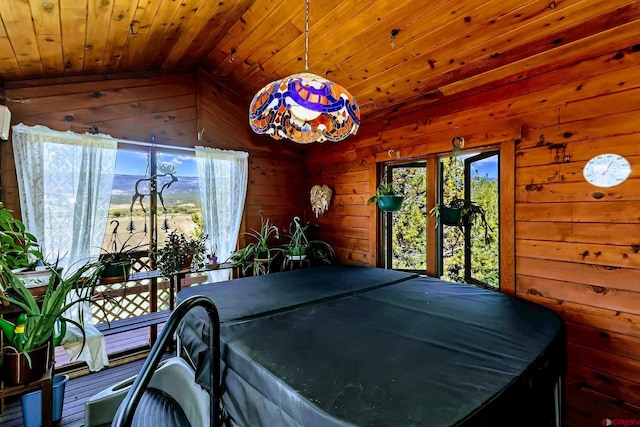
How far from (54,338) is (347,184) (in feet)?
9.45

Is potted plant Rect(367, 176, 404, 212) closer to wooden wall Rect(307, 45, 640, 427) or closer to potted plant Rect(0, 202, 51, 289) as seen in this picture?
wooden wall Rect(307, 45, 640, 427)

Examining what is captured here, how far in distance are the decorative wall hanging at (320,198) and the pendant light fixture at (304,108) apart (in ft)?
5.67

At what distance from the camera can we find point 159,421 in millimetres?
1144

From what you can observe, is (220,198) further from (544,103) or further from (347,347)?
(544,103)

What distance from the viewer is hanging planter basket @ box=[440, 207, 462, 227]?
239cm

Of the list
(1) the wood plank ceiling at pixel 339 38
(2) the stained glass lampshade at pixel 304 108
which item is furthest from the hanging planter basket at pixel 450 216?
(2) the stained glass lampshade at pixel 304 108

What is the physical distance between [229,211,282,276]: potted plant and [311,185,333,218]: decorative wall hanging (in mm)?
588

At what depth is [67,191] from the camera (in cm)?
248

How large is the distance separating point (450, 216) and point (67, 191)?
10.5ft

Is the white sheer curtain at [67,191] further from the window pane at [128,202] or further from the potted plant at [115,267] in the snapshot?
the potted plant at [115,267]

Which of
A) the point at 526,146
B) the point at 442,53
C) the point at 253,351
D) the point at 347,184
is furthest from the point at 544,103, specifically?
the point at 253,351

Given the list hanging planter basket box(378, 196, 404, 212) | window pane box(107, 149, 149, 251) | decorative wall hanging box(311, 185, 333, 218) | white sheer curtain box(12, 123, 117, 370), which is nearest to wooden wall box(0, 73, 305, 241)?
white sheer curtain box(12, 123, 117, 370)

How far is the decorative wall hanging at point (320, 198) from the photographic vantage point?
3688mm

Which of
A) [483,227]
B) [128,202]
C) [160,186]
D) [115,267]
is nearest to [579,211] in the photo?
[483,227]
